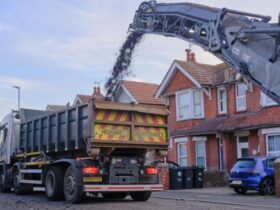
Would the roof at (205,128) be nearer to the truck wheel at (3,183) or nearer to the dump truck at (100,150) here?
the dump truck at (100,150)

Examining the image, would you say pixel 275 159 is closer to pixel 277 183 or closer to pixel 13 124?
pixel 277 183

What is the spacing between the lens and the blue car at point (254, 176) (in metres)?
19.3

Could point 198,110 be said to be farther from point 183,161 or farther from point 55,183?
point 55,183

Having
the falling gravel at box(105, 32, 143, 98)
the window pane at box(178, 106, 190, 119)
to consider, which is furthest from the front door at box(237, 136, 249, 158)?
the falling gravel at box(105, 32, 143, 98)

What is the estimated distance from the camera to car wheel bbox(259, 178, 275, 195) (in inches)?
757

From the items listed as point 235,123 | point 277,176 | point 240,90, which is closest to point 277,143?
point 235,123

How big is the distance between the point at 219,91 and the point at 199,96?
5.09ft

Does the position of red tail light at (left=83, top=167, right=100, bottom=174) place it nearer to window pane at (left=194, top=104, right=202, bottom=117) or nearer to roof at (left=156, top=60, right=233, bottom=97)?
roof at (left=156, top=60, right=233, bottom=97)

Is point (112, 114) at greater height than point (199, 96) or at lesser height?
lesser

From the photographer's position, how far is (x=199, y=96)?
30.1 meters

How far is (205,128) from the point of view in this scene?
27.8 m

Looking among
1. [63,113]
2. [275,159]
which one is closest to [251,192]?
[275,159]

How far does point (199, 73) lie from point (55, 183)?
16.3 meters

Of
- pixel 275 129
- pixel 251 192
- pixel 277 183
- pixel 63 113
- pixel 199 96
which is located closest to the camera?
pixel 63 113
